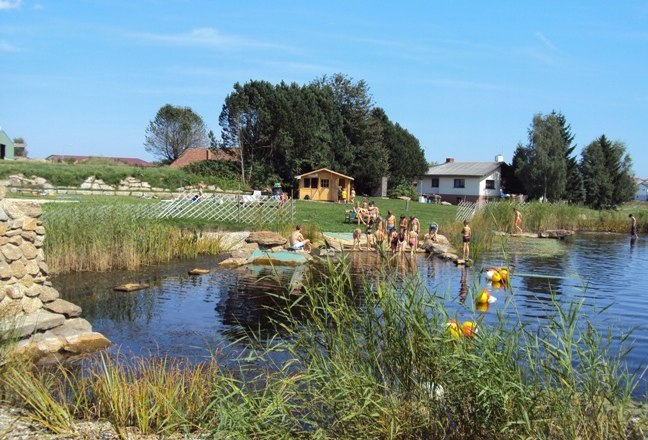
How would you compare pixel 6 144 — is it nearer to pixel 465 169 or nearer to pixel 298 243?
pixel 465 169

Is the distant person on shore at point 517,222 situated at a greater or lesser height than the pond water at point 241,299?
greater

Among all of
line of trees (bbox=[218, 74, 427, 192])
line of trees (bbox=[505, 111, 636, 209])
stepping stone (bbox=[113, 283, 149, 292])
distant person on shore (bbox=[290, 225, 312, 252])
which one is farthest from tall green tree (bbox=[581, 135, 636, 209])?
stepping stone (bbox=[113, 283, 149, 292])

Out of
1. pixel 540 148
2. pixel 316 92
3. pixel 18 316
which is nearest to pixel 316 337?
pixel 18 316

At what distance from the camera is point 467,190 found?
206 ft

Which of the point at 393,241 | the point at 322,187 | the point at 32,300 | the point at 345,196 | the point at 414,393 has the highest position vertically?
the point at 322,187

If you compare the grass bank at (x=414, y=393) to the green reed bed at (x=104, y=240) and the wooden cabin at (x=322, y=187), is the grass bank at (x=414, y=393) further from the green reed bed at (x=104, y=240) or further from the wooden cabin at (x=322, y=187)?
the wooden cabin at (x=322, y=187)

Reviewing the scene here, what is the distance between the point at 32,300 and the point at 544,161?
54091mm

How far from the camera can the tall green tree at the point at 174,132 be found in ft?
254

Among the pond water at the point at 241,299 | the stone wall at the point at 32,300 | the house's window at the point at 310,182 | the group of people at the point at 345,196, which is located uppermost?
the house's window at the point at 310,182

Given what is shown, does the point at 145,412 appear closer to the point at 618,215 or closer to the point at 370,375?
the point at 370,375

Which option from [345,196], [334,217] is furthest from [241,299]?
[345,196]

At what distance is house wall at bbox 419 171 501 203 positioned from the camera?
61.8 meters

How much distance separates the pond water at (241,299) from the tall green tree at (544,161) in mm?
35072

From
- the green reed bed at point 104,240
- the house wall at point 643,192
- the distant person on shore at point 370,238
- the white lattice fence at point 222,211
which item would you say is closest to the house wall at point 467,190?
the distant person on shore at point 370,238
